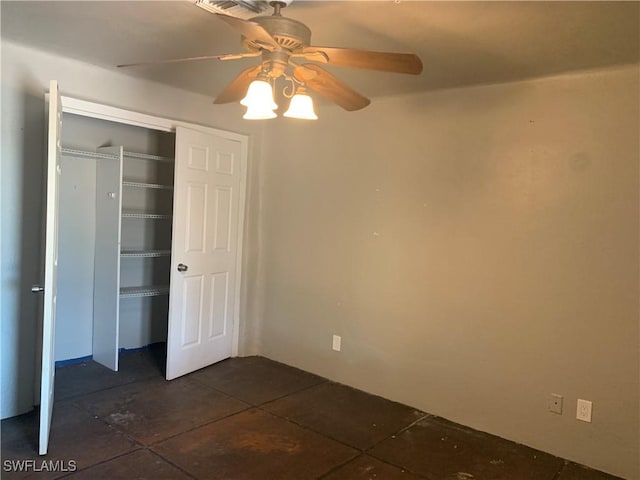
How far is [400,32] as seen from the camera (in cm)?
242

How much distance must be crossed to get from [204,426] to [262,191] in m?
2.21

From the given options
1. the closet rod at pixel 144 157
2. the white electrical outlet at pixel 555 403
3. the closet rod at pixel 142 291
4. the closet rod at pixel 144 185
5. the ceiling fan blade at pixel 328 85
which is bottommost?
the white electrical outlet at pixel 555 403

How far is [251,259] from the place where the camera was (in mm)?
4609

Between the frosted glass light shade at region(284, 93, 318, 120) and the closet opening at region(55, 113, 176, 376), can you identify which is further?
the closet opening at region(55, 113, 176, 376)

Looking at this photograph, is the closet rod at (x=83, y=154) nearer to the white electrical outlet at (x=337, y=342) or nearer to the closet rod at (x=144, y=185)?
the closet rod at (x=144, y=185)

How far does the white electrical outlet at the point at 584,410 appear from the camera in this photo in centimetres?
287

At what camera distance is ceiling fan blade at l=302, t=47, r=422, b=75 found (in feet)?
6.12

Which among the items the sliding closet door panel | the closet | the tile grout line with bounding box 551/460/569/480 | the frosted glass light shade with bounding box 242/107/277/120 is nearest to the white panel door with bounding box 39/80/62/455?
the closet

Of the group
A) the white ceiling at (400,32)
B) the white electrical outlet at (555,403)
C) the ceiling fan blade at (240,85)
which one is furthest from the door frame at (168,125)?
the white electrical outlet at (555,403)

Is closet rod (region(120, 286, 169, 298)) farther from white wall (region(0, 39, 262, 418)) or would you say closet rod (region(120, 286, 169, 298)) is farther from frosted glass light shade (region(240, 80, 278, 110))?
frosted glass light shade (region(240, 80, 278, 110))

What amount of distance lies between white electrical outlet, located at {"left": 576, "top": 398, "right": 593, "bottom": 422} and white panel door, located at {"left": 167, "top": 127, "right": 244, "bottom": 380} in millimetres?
2904

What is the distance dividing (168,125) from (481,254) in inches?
103

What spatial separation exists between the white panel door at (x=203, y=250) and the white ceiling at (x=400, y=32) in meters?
1.00

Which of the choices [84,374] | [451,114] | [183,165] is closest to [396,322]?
[451,114]
